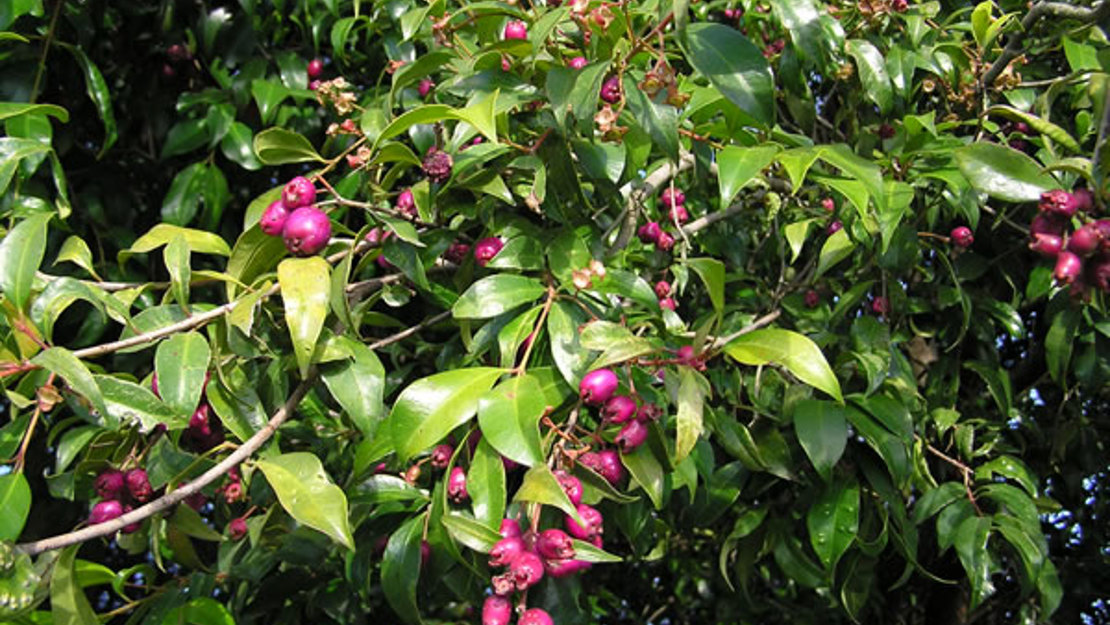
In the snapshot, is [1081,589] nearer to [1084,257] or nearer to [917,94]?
[917,94]

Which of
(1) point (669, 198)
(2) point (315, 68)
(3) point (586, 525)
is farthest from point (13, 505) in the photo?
(2) point (315, 68)

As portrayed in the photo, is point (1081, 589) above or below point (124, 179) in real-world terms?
below

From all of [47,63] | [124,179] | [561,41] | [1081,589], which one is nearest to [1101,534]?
[1081,589]

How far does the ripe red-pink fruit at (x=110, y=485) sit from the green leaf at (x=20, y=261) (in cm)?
22

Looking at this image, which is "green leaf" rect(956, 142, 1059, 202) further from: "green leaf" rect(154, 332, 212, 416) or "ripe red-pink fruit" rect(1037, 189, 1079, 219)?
"green leaf" rect(154, 332, 212, 416)

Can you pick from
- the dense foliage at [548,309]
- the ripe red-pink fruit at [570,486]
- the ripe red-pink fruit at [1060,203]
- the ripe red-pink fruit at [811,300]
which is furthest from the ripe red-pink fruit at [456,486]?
the ripe red-pink fruit at [811,300]

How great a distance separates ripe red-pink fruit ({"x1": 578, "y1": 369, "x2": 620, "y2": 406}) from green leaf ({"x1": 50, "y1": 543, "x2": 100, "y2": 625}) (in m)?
0.53

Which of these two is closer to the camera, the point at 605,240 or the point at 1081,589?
the point at 605,240

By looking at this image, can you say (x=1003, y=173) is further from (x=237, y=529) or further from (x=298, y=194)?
(x=237, y=529)

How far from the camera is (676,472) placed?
127cm

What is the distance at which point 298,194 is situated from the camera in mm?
1156

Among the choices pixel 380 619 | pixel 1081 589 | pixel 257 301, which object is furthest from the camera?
pixel 1081 589

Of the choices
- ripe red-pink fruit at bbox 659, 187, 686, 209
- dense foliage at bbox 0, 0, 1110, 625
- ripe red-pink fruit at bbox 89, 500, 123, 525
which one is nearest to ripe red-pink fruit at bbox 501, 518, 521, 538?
dense foliage at bbox 0, 0, 1110, 625

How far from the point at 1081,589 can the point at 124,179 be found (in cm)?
228
